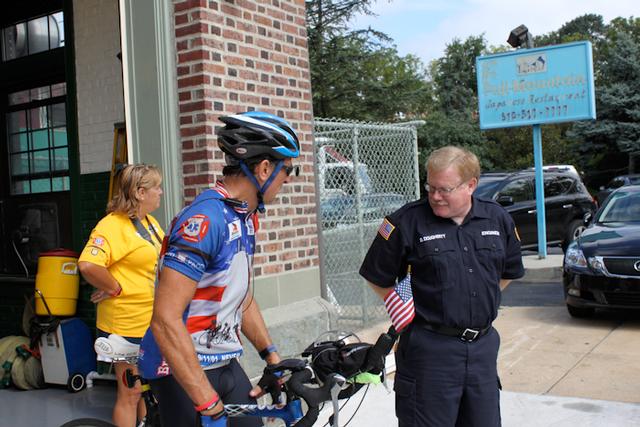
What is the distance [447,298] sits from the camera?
10.3 feet

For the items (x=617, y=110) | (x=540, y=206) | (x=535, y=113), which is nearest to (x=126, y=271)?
(x=540, y=206)

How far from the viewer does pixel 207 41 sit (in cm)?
475

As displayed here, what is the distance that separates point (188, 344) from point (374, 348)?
2.21 ft

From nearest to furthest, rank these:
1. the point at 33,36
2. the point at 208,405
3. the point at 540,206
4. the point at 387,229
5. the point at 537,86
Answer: the point at 208,405 → the point at 387,229 → the point at 33,36 → the point at 540,206 → the point at 537,86

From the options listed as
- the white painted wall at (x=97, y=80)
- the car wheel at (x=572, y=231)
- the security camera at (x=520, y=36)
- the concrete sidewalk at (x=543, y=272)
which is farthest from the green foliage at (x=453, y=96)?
the white painted wall at (x=97, y=80)

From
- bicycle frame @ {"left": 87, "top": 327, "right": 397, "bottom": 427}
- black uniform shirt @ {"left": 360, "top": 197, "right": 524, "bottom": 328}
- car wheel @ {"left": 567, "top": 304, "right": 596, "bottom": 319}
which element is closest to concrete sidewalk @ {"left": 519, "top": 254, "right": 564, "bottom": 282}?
car wheel @ {"left": 567, "top": 304, "right": 596, "bottom": 319}

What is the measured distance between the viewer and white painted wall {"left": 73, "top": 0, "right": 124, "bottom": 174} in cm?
633

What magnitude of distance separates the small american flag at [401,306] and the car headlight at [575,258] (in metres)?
5.28

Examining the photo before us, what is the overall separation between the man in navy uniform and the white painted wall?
3.86 metres

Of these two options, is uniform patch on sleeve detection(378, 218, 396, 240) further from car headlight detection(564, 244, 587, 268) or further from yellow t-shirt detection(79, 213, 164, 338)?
car headlight detection(564, 244, 587, 268)

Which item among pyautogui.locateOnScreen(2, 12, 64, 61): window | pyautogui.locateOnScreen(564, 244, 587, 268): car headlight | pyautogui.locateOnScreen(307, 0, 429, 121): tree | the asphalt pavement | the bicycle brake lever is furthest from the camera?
pyautogui.locateOnScreen(307, 0, 429, 121): tree

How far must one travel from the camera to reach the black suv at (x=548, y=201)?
44.3 feet

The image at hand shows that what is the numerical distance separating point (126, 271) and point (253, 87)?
164cm

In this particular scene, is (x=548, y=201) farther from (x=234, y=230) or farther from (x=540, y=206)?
(x=234, y=230)
